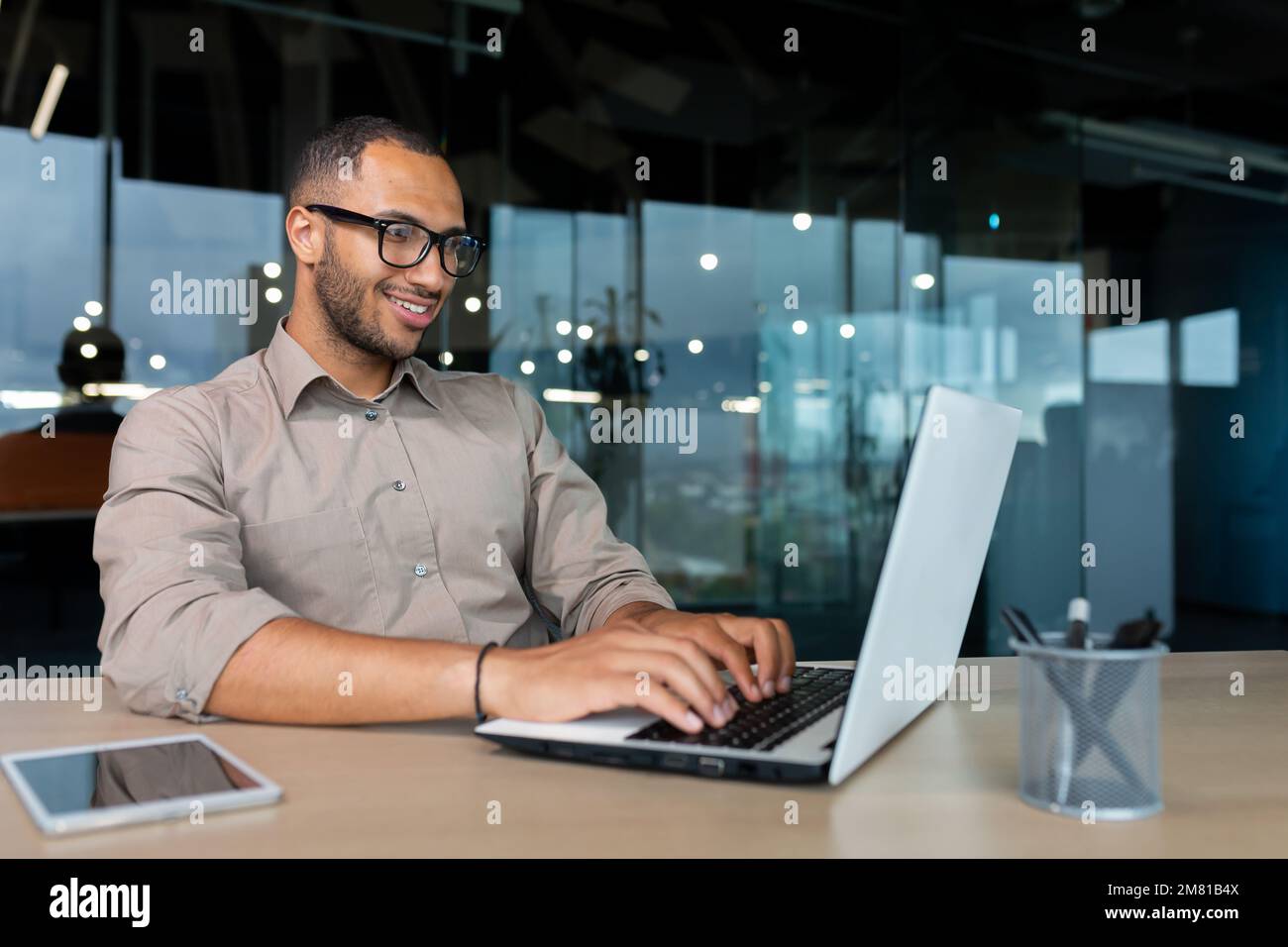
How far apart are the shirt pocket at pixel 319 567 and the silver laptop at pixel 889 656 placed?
0.56 metres

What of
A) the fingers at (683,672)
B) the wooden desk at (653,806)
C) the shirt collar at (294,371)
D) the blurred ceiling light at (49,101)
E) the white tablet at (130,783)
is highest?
the blurred ceiling light at (49,101)

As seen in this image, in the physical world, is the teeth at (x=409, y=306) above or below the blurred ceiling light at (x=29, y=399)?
below

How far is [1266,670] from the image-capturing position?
55.3 inches

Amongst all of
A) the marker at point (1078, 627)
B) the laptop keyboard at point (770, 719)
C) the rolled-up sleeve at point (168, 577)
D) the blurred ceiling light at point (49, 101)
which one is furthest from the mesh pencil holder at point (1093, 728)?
the blurred ceiling light at point (49, 101)

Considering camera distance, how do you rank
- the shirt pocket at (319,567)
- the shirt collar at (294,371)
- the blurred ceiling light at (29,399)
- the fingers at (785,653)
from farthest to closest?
the blurred ceiling light at (29,399) → the shirt collar at (294,371) → the shirt pocket at (319,567) → the fingers at (785,653)

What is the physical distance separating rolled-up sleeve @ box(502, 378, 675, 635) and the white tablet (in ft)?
2.41

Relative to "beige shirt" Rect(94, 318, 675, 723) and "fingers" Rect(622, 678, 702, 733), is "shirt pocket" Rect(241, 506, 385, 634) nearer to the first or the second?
"beige shirt" Rect(94, 318, 675, 723)

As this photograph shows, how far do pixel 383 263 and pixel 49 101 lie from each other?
366cm

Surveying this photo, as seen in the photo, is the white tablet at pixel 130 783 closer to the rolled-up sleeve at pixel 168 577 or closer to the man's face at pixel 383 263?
the rolled-up sleeve at pixel 168 577

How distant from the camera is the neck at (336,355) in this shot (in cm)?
163

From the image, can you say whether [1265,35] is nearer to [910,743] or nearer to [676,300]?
[676,300]

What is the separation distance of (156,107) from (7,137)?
0.58 meters

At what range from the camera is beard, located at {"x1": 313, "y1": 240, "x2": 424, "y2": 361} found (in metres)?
1.57

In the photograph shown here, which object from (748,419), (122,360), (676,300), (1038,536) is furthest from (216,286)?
(1038,536)
